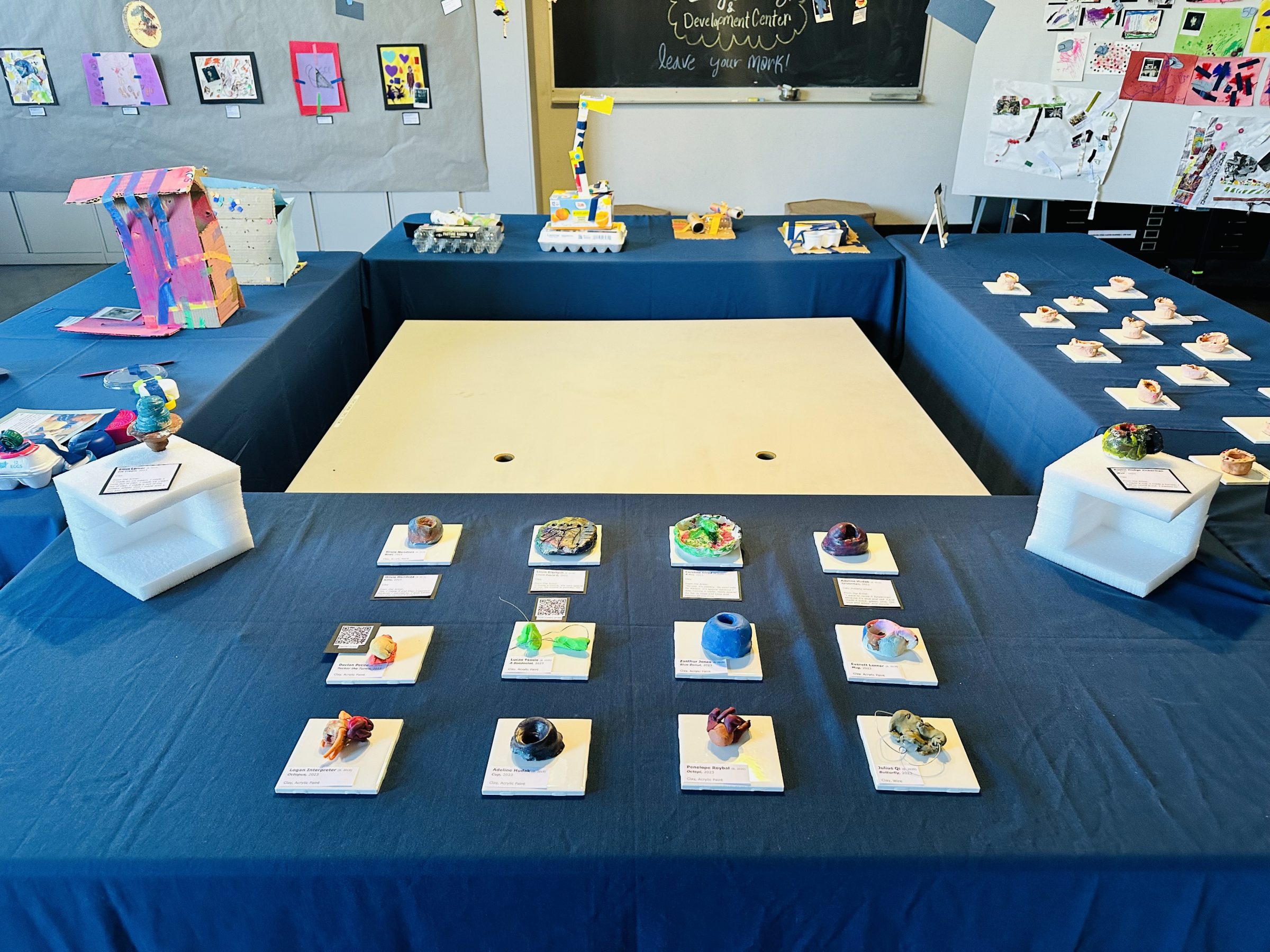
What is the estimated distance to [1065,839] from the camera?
3.29 ft

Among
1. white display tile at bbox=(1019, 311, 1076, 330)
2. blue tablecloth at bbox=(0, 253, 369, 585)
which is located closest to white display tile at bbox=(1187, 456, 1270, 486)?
white display tile at bbox=(1019, 311, 1076, 330)

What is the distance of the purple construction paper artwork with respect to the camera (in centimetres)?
455

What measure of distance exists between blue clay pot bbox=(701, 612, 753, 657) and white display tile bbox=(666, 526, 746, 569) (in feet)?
0.72

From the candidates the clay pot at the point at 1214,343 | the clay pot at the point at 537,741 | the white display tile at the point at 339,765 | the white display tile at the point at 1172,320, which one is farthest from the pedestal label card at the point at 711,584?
the white display tile at the point at 1172,320

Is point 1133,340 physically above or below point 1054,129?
below

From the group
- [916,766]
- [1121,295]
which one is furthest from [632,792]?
[1121,295]

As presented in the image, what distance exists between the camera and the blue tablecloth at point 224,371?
196cm

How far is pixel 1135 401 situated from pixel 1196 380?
0.26 meters

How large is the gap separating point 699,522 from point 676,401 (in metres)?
0.81

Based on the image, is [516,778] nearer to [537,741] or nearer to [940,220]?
[537,741]

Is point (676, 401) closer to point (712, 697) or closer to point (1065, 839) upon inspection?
point (712, 697)

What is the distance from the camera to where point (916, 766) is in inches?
42.8

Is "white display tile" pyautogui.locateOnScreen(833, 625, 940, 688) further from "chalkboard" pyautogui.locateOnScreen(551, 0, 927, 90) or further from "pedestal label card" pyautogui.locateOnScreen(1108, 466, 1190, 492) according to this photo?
"chalkboard" pyautogui.locateOnScreen(551, 0, 927, 90)

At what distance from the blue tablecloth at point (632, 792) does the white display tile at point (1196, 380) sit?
935 millimetres
